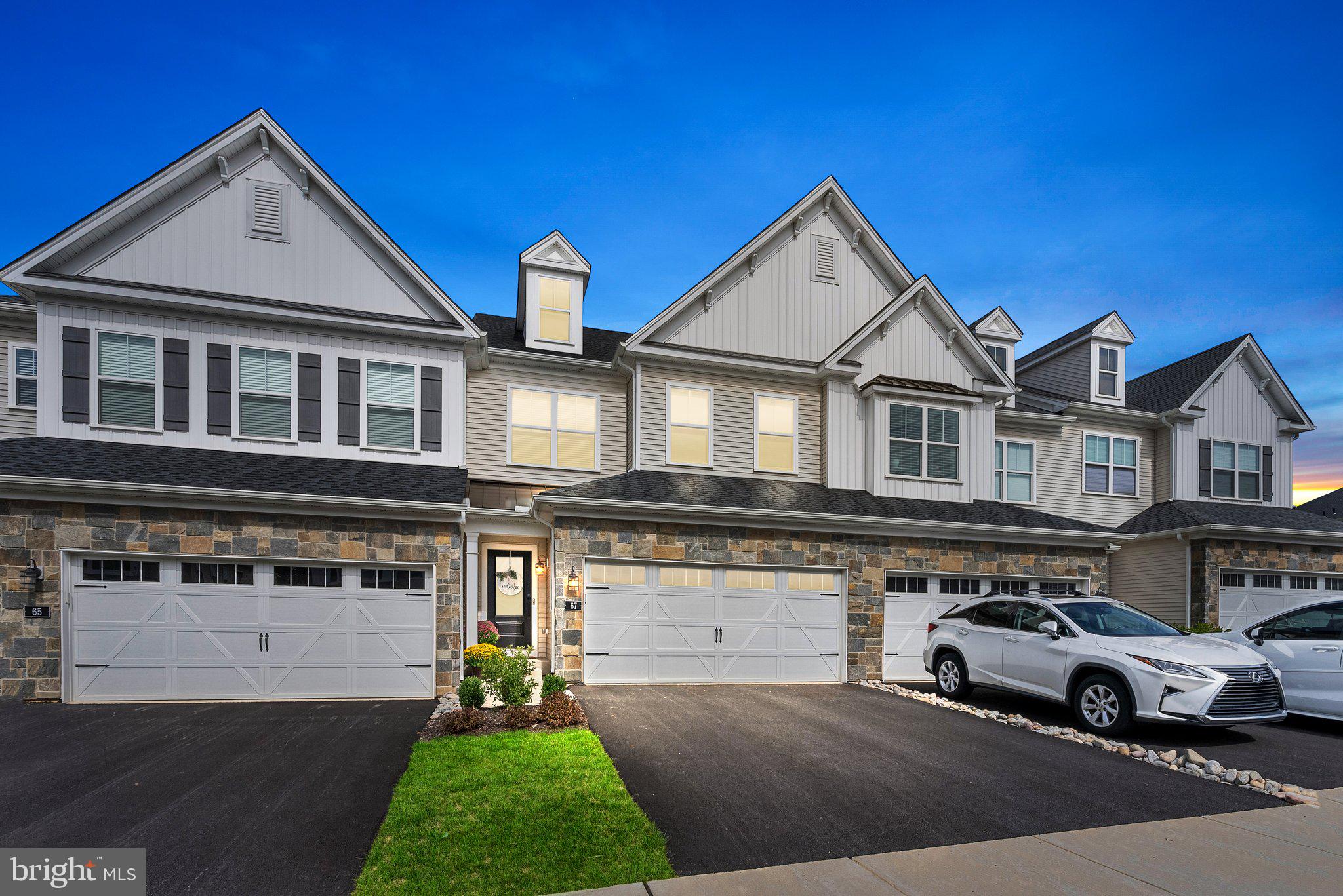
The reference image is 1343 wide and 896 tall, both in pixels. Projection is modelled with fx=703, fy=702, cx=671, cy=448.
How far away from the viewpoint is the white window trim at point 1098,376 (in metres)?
19.4

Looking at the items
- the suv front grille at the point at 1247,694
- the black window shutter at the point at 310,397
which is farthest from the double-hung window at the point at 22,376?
the suv front grille at the point at 1247,694

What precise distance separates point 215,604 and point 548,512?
17.7ft

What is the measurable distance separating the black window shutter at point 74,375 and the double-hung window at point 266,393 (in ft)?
7.50

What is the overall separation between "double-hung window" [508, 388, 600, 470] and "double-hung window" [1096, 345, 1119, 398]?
46.2 ft

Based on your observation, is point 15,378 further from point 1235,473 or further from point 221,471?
point 1235,473

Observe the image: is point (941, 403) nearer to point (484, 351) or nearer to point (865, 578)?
point (865, 578)

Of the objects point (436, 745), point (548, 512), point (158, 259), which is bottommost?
point (436, 745)

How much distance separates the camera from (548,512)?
12.7 m

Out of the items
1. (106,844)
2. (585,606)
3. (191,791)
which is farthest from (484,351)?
(106,844)

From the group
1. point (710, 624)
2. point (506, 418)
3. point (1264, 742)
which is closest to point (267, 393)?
point (506, 418)

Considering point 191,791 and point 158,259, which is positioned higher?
point 158,259

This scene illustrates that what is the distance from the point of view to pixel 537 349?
15.7 m

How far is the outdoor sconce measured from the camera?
10383 millimetres

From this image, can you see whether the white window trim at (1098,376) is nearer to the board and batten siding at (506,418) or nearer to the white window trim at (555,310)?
the board and batten siding at (506,418)
